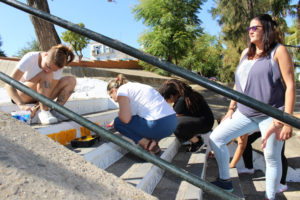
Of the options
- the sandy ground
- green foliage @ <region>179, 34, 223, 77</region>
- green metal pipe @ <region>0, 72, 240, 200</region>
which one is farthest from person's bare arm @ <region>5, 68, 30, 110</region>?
green foliage @ <region>179, 34, 223, 77</region>

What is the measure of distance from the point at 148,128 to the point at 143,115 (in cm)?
15

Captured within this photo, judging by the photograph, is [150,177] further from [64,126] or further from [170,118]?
[64,126]

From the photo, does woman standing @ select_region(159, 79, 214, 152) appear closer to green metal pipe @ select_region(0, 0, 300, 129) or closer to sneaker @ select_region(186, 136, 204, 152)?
sneaker @ select_region(186, 136, 204, 152)

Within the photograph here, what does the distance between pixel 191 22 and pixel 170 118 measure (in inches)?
529

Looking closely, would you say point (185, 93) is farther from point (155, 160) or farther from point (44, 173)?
point (44, 173)

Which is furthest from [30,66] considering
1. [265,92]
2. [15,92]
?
[265,92]

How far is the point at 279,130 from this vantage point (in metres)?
1.67

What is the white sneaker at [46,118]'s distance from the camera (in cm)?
239

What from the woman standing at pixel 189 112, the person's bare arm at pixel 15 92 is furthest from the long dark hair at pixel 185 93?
the person's bare arm at pixel 15 92

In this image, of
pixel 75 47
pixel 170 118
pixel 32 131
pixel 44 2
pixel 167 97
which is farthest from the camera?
pixel 75 47

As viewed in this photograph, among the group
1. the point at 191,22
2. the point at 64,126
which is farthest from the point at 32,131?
the point at 191,22

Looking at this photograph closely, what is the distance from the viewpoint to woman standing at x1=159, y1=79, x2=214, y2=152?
2.85m

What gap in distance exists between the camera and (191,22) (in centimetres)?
1463

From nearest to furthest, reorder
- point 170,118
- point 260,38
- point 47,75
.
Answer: point 260,38
point 170,118
point 47,75
